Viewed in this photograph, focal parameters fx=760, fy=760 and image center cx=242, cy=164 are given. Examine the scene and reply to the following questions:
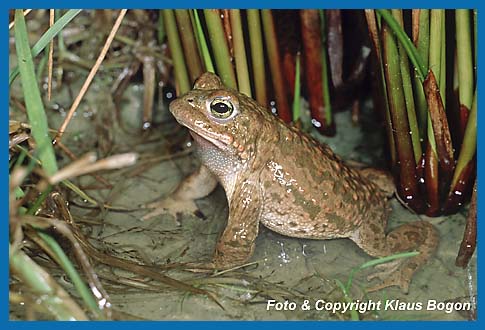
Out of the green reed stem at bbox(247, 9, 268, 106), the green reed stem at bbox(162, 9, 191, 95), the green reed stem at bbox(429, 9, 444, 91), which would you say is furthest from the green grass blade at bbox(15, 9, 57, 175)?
the green reed stem at bbox(429, 9, 444, 91)

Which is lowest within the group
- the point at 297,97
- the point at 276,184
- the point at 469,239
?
the point at 469,239

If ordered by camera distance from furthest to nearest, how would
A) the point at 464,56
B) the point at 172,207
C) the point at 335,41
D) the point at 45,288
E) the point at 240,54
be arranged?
the point at 335,41 → the point at 172,207 → the point at 240,54 → the point at 464,56 → the point at 45,288

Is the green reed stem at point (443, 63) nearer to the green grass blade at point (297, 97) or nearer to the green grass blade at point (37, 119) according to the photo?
the green grass blade at point (297, 97)

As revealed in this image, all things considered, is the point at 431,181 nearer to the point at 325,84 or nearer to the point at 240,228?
the point at 325,84

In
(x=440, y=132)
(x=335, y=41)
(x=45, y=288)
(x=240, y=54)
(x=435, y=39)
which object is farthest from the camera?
(x=335, y=41)

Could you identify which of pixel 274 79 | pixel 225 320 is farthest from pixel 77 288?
pixel 274 79

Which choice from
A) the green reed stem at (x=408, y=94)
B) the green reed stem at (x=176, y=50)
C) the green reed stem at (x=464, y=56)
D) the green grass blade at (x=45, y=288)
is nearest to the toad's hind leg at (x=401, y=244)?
the green reed stem at (x=408, y=94)

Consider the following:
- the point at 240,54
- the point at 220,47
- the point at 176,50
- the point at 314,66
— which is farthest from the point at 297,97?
the point at 176,50

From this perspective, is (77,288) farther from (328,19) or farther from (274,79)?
(328,19)
